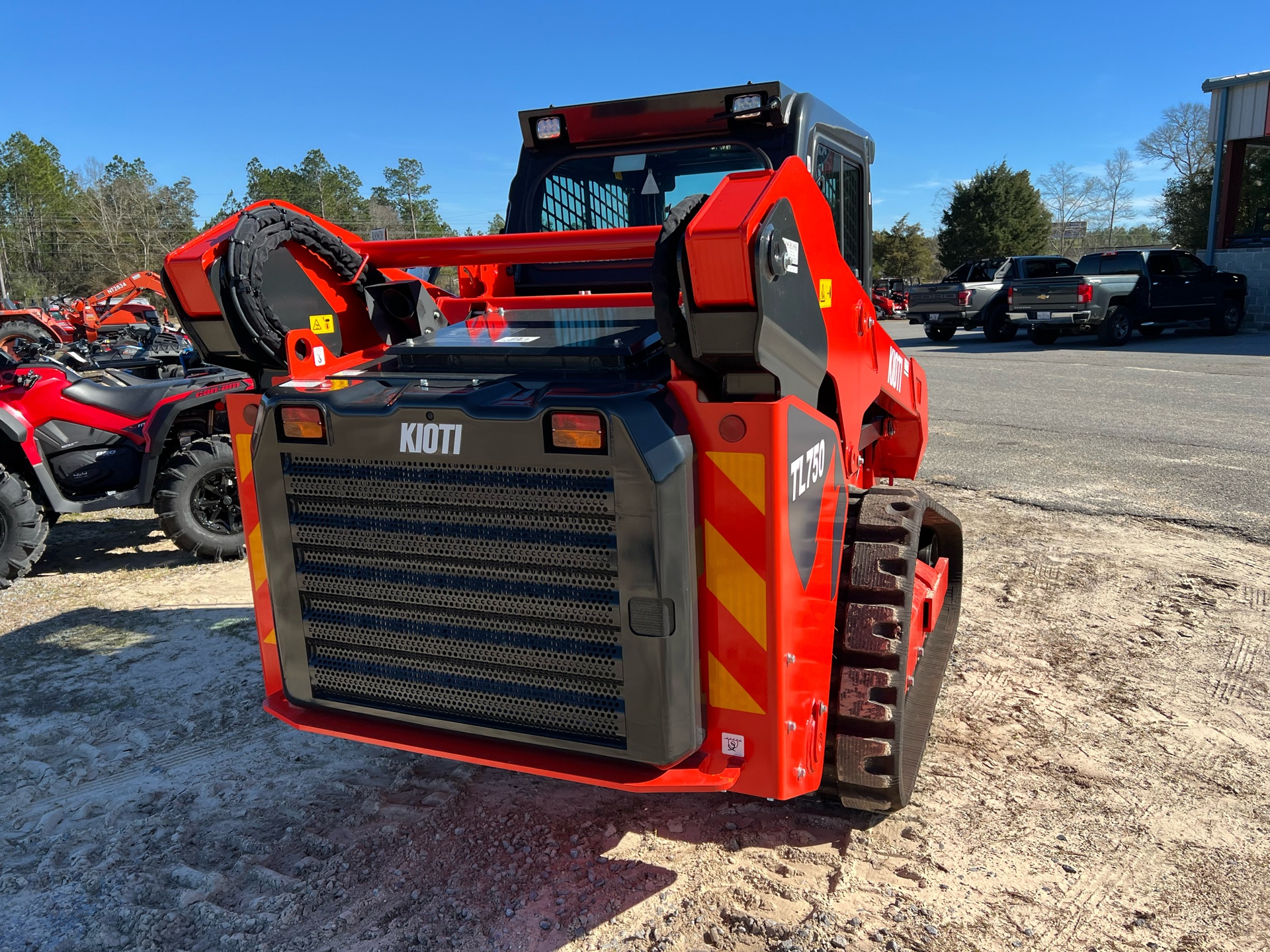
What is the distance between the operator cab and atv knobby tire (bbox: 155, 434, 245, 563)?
343cm

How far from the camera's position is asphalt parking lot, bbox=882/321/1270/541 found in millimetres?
7332

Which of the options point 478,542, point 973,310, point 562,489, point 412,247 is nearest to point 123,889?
point 478,542

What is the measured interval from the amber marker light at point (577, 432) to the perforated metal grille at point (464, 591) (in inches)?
3.0

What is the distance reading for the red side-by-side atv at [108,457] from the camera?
6305mm

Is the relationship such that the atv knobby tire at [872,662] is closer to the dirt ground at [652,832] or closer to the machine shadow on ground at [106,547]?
the dirt ground at [652,832]

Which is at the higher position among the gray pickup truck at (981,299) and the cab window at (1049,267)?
the cab window at (1049,267)

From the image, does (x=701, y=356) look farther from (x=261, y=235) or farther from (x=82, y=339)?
(x=82, y=339)

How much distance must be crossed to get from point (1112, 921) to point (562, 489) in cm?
206

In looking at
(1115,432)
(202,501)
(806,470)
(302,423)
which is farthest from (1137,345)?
(302,423)

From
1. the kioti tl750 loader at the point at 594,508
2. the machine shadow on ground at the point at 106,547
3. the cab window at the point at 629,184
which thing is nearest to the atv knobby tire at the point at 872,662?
the kioti tl750 loader at the point at 594,508

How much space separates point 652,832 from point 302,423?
1.82 m

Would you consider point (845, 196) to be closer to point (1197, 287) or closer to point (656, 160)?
point (656, 160)

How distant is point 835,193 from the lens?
3.85 meters

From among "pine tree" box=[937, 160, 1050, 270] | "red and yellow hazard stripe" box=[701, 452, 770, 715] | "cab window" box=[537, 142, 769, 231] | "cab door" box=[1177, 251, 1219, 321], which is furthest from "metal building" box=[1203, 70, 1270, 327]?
"red and yellow hazard stripe" box=[701, 452, 770, 715]
